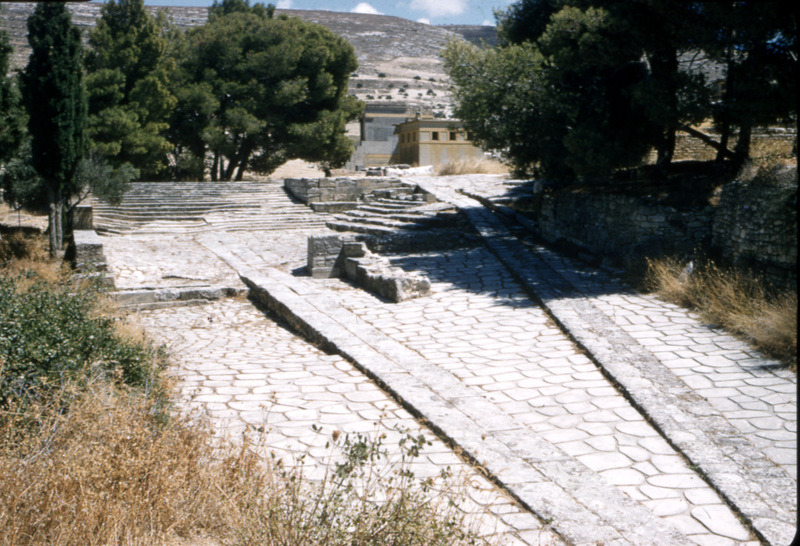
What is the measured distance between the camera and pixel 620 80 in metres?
13.0

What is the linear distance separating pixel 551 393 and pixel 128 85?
21.5 meters

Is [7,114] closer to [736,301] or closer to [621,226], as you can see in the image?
[621,226]

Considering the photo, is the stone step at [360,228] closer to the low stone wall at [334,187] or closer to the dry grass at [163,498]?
the low stone wall at [334,187]

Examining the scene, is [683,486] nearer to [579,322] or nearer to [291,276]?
[579,322]

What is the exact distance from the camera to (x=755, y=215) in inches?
355

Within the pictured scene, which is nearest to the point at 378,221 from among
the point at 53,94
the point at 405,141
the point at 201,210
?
the point at 201,210

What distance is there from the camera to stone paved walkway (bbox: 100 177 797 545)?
414cm

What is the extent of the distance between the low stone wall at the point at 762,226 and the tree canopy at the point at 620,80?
1.11 meters

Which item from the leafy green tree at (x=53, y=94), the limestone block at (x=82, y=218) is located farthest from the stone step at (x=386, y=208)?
the leafy green tree at (x=53, y=94)

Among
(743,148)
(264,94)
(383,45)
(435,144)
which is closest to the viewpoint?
(743,148)

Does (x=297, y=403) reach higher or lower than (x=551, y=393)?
lower

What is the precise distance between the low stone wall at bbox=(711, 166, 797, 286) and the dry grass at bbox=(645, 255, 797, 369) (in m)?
0.33

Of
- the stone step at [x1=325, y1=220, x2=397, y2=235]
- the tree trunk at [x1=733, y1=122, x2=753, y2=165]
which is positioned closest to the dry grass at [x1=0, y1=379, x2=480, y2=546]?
the tree trunk at [x1=733, y1=122, x2=753, y2=165]

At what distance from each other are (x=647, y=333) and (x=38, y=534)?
21.8 ft
